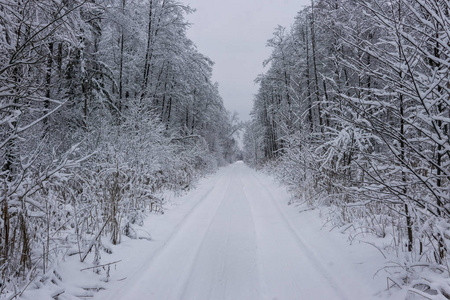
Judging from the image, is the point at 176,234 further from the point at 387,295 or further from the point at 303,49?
the point at 303,49

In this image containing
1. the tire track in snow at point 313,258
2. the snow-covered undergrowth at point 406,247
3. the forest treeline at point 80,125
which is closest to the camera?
the snow-covered undergrowth at point 406,247

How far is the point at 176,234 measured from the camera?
15.7ft

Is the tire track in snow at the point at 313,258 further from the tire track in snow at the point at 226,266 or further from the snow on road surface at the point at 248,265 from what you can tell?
the tire track in snow at the point at 226,266

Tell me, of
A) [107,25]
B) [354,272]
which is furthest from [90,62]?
[354,272]

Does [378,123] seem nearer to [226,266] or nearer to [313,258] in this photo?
[313,258]

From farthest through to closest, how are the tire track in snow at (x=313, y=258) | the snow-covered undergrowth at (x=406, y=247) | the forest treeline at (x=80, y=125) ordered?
the tire track in snow at (x=313, y=258) < the forest treeline at (x=80, y=125) < the snow-covered undergrowth at (x=406, y=247)

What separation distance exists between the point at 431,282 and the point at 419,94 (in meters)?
1.64

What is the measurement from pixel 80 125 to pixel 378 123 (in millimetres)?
9645

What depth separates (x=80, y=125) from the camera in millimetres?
8984

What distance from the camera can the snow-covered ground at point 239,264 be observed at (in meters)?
2.72

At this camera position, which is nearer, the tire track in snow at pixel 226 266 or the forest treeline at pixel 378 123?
the forest treeline at pixel 378 123

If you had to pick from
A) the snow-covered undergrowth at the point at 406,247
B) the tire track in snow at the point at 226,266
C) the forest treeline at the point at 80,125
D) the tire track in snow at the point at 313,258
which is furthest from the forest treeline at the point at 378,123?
the forest treeline at the point at 80,125

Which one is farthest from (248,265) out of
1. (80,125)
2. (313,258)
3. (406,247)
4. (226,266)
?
(80,125)

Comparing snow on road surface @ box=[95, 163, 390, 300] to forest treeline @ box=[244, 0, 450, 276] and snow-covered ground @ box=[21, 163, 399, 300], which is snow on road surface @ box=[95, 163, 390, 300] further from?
forest treeline @ box=[244, 0, 450, 276]
